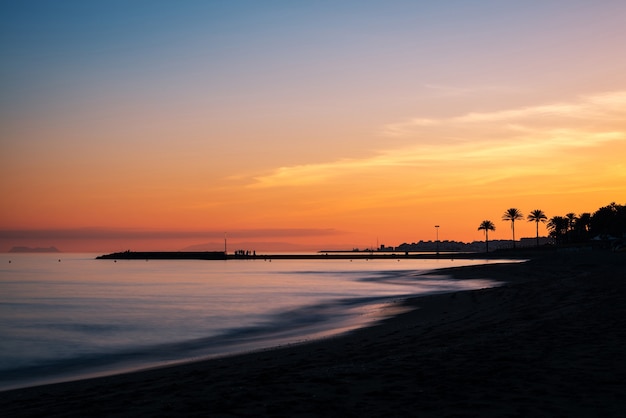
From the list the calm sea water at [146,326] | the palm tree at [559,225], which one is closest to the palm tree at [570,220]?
the palm tree at [559,225]

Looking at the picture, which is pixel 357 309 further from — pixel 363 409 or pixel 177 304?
pixel 363 409

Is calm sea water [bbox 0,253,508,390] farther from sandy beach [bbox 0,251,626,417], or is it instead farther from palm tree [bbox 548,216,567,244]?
palm tree [bbox 548,216,567,244]

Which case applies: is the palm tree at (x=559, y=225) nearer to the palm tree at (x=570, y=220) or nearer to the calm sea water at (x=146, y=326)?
the palm tree at (x=570, y=220)

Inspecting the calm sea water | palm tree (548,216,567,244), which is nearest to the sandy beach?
the calm sea water

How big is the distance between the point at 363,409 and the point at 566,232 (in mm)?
195722

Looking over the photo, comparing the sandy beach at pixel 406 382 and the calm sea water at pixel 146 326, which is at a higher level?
the sandy beach at pixel 406 382

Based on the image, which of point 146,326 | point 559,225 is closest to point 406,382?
point 146,326

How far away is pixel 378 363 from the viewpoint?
1162cm

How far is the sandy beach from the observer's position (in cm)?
821

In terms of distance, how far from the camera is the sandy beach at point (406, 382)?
8.21 metres

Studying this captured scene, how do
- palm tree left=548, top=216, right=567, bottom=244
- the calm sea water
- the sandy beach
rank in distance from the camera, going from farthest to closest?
palm tree left=548, top=216, right=567, bottom=244 < the calm sea water < the sandy beach

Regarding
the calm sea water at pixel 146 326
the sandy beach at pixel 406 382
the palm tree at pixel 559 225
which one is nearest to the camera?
the sandy beach at pixel 406 382

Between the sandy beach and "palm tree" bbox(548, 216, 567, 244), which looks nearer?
the sandy beach

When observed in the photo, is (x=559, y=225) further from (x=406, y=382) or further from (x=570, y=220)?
(x=406, y=382)
